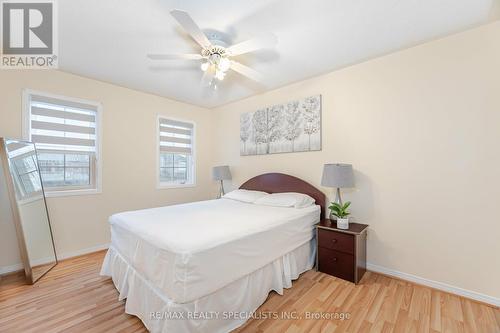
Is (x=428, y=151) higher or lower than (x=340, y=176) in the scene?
higher

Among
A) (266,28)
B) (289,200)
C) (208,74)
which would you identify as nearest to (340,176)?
(289,200)

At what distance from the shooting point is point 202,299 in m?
1.48

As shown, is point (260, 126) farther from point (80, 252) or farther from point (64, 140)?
point (80, 252)

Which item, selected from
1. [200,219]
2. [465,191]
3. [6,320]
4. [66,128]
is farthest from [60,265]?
[465,191]

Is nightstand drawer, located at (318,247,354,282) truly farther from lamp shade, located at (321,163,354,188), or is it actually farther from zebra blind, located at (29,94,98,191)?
zebra blind, located at (29,94,98,191)

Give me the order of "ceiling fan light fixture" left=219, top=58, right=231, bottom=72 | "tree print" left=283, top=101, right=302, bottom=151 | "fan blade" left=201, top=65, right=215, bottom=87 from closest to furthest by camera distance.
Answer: "ceiling fan light fixture" left=219, top=58, right=231, bottom=72
"fan blade" left=201, top=65, right=215, bottom=87
"tree print" left=283, top=101, right=302, bottom=151

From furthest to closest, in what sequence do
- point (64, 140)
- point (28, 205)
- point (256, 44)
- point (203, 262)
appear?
point (64, 140) < point (28, 205) < point (256, 44) < point (203, 262)

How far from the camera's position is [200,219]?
6.92 ft

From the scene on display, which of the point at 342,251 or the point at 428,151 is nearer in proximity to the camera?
the point at 428,151

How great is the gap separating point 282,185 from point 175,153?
2.16 m

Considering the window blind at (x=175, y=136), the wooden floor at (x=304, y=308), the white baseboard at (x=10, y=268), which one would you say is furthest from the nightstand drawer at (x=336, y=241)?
the white baseboard at (x=10, y=268)

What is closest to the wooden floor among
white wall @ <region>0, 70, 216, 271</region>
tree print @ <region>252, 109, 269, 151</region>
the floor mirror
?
the floor mirror

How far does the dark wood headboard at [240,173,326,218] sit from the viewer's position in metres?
2.89

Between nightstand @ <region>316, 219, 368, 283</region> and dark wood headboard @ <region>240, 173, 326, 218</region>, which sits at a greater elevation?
dark wood headboard @ <region>240, 173, 326, 218</region>
